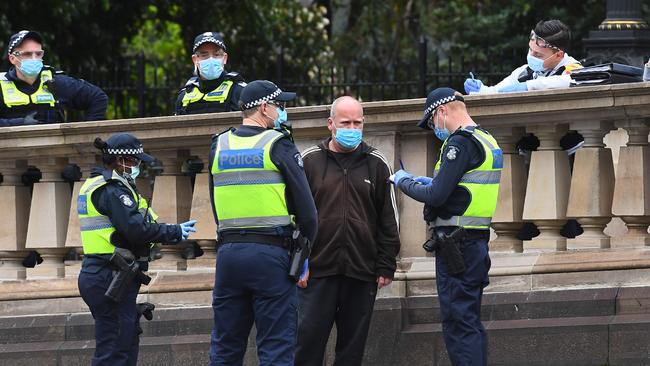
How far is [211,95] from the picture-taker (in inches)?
438

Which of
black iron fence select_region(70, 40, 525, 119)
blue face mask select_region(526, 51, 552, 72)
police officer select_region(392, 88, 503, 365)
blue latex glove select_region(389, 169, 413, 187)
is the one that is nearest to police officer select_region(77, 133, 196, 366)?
blue latex glove select_region(389, 169, 413, 187)

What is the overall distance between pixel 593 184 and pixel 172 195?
2.71 meters

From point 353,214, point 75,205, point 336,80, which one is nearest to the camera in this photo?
point 353,214

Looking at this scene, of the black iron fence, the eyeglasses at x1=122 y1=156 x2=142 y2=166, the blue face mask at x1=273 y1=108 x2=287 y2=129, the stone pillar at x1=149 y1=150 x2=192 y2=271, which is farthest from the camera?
the black iron fence

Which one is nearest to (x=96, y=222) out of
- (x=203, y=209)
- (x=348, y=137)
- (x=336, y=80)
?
(x=203, y=209)

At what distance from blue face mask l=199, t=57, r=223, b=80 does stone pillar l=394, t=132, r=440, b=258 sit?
4.68 feet

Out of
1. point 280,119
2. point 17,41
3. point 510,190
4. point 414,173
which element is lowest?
point 510,190

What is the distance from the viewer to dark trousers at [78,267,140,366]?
9.80m

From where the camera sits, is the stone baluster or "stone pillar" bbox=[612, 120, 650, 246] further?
the stone baluster

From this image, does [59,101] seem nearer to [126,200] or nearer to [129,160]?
[129,160]

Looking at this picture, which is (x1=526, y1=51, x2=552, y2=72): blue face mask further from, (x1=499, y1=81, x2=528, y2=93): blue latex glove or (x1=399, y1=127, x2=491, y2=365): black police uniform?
(x1=399, y1=127, x2=491, y2=365): black police uniform

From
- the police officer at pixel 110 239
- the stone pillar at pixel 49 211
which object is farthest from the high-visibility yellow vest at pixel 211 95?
the police officer at pixel 110 239

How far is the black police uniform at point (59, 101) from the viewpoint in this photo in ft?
37.6

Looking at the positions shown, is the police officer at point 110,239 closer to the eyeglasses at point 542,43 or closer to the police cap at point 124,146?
the police cap at point 124,146
